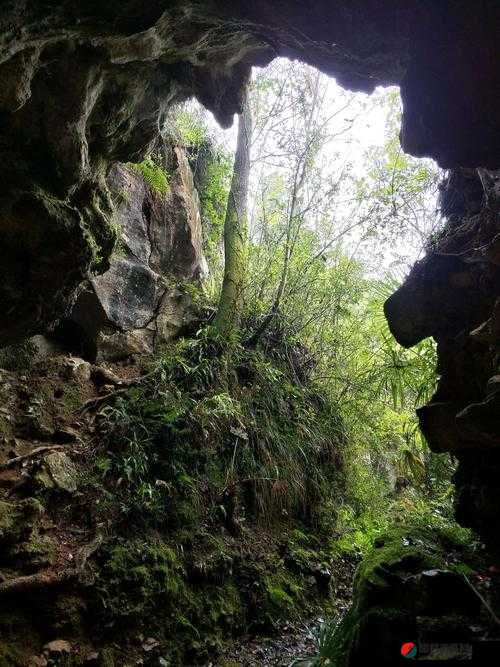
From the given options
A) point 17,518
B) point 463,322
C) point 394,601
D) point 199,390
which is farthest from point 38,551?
point 463,322

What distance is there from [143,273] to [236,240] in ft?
6.61

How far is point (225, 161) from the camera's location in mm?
10383

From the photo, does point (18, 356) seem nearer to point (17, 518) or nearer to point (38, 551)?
point (17, 518)

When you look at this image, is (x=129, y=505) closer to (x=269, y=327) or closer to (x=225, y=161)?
(x=269, y=327)

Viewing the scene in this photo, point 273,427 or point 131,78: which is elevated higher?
point 131,78

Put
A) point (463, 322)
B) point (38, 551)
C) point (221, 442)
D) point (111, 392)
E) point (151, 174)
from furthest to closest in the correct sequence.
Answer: point (151, 174), point (221, 442), point (111, 392), point (463, 322), point (38, 551)

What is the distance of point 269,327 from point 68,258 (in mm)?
4668

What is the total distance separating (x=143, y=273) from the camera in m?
6.90

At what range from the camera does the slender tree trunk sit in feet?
24.5

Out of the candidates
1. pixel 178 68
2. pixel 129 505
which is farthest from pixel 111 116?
pixel 129 505

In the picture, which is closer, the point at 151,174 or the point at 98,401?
the point at 98,401

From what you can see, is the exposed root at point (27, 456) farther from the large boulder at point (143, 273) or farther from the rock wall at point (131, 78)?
the large boulder at point (143, 273)

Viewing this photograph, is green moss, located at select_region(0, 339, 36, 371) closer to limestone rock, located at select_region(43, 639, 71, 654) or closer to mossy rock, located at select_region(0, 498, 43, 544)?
mossy rock, located at select_region(0, 498, 43, 544)

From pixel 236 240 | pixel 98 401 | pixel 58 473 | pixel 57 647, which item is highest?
pixel 236 240
